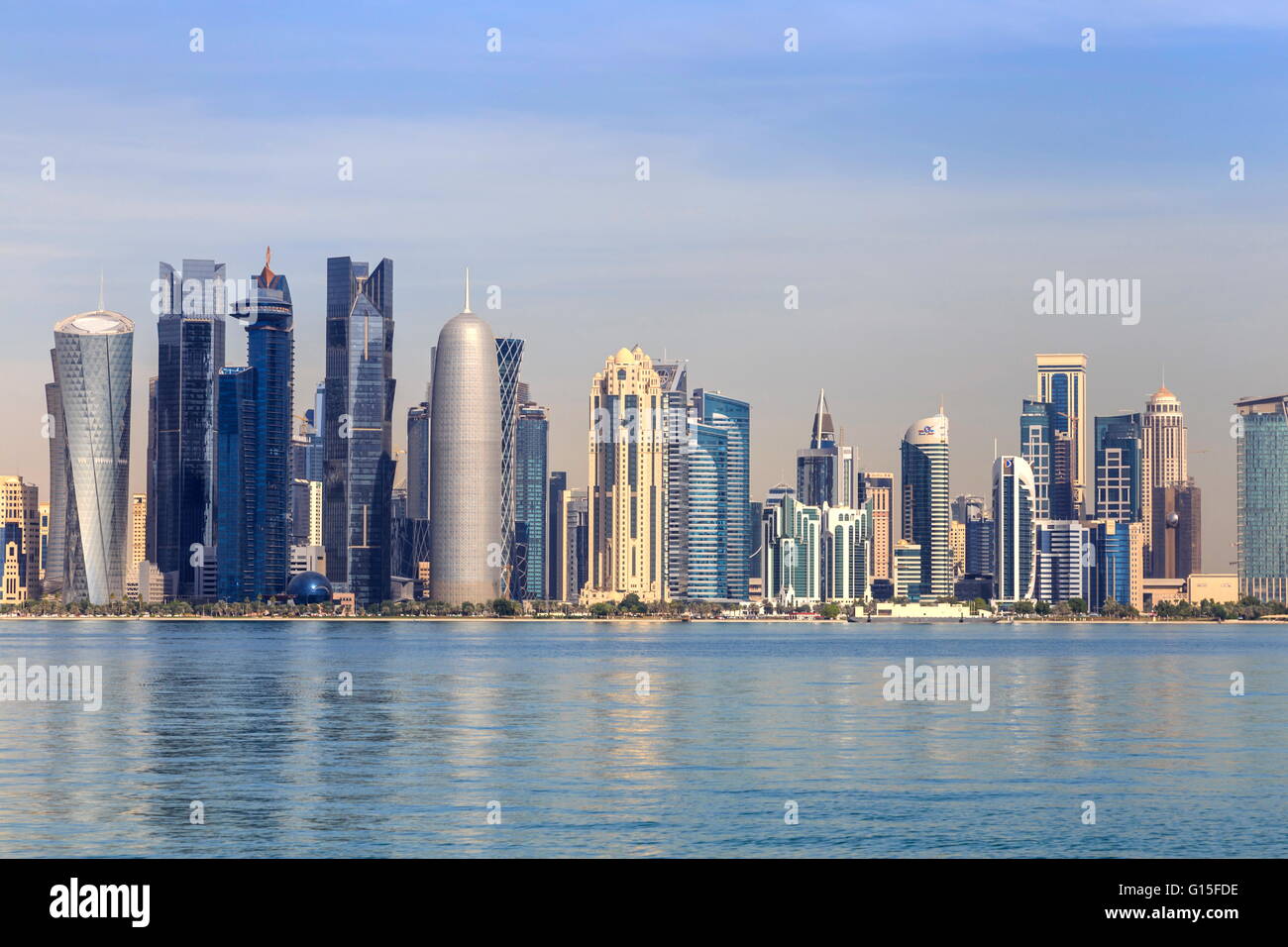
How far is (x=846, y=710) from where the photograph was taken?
10012 cm

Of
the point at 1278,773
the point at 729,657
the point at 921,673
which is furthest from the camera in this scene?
the point at 729,657

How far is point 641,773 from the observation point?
64750 mm

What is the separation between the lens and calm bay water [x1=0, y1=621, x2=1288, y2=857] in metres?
50.3

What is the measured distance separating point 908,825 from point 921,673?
331 ft

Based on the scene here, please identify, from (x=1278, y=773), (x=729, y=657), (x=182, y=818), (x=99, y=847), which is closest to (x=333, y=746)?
(x=182, y=818)

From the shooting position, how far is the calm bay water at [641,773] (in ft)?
165

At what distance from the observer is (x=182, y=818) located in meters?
53.5
